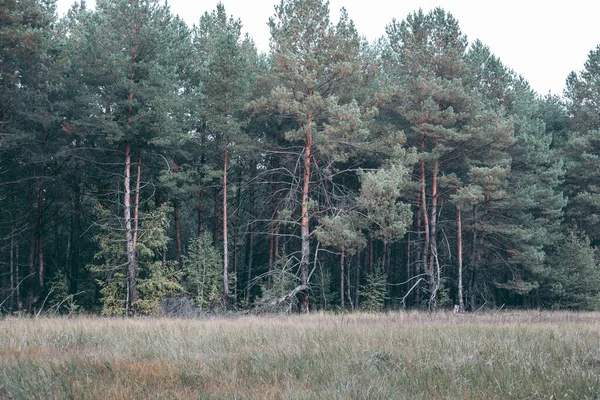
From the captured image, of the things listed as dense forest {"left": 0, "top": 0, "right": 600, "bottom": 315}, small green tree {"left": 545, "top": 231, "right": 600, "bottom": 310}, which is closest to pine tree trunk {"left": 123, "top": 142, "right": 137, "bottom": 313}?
dense forest {"left": 0, "top": 0, "right": 600, "bottom": 315}

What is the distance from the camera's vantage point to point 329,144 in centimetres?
1947

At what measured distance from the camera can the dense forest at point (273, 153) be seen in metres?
19.1

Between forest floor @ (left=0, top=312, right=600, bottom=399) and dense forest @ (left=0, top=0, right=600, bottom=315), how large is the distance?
9122mm

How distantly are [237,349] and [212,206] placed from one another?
22.0 metres

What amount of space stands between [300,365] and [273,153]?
56.8ft

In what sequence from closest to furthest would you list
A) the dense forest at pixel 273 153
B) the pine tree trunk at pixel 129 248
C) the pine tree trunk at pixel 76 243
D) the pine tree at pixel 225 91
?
the dense forest at pixel 273 153 < the pine tree trunk at pixel 129 248 < the pine tree at pixel 225 91 < the pine tree trunk at pixel 76 243

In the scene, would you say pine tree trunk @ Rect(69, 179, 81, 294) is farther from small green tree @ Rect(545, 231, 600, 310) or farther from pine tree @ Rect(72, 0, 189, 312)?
small green tree @ Rect(545, 231, 600, 310)

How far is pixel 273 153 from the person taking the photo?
23219 millimetres

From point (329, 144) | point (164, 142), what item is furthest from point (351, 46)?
point (164, 142)

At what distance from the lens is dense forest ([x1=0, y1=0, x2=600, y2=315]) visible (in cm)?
1914

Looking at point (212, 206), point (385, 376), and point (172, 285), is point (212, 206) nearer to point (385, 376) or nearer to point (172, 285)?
point (172, 285)

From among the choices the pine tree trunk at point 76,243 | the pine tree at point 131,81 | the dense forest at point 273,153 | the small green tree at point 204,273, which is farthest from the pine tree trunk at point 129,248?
the pine tree trunk at point 76,243

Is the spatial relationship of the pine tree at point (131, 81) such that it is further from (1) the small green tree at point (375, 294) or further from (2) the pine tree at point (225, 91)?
(1) the small green tree at point (375, 294)

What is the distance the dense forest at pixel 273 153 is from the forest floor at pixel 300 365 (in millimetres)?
9122
